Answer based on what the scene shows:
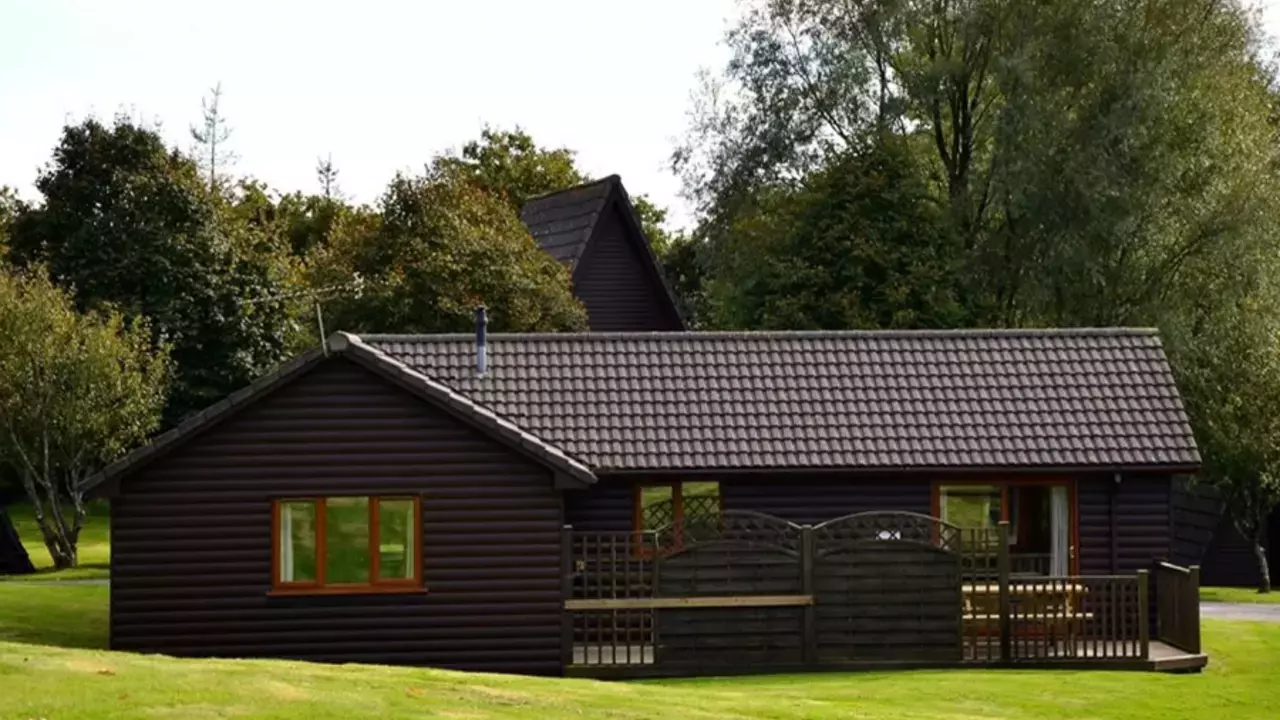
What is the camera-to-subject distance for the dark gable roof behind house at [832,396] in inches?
1125

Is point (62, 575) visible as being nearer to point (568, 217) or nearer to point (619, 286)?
point (619, 286)

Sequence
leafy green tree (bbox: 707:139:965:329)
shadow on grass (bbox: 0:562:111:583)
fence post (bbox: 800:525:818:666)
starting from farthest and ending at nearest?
leafy green tree (bbox: 707:139:965:329) < shadow on grass (bbox: 0:562:111:583) < fence post (bbox: 800:525:818:666)

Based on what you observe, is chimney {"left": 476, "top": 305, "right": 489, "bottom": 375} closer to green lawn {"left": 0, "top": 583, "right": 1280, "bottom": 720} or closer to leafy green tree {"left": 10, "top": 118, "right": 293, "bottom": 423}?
green lawn {"left": 0, "top": 583, "right": 1280, "bottom": 720}

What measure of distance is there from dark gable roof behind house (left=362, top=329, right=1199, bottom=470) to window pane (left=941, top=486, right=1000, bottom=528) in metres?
0.71

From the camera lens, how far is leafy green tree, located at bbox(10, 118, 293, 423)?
162ft

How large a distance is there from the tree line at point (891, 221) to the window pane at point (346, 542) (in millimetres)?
15345

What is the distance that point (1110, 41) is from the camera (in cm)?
4606

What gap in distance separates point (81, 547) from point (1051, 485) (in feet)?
82.8

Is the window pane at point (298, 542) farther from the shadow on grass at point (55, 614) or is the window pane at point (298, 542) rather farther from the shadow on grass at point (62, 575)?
the shadow on grass at point (62, 575)

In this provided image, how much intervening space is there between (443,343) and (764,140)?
78.5 ft

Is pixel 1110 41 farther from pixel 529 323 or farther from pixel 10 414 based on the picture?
pixel 10 414

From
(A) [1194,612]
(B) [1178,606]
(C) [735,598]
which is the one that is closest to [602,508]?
(C) [735,598]

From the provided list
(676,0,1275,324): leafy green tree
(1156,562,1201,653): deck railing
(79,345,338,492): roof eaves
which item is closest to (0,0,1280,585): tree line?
(676,0,1275,324): leafy green tree

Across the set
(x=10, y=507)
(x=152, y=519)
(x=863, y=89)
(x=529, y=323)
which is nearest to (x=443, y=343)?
(x=152, y=519)
